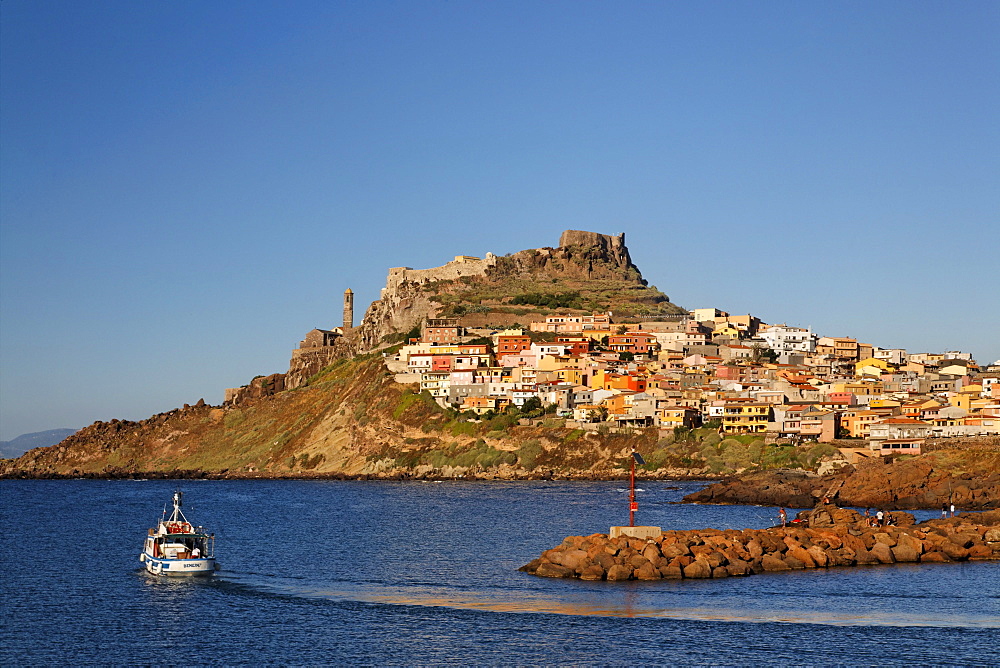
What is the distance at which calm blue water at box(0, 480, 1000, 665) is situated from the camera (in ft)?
106

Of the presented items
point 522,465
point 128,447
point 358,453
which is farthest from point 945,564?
point 128,447

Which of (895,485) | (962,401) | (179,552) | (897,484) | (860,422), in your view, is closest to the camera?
(179,552)

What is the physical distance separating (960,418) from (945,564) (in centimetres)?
5323

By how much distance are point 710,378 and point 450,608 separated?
288 feet

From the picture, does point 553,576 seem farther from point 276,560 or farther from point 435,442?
point 435,442

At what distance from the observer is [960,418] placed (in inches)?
3812

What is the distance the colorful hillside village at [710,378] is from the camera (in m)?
102

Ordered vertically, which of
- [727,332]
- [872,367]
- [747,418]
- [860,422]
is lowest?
[860,422]

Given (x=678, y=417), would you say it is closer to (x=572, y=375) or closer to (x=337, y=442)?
(x=572, y=375)

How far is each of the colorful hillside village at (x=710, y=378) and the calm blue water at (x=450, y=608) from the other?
138ft

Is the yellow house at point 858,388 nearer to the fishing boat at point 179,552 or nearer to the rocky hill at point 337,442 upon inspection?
the rocky hill at point 337,442

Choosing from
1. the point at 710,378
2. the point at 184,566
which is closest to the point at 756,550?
the point at 184,566

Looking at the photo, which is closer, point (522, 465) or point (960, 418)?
point (960, 418)

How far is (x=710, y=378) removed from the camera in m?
123
